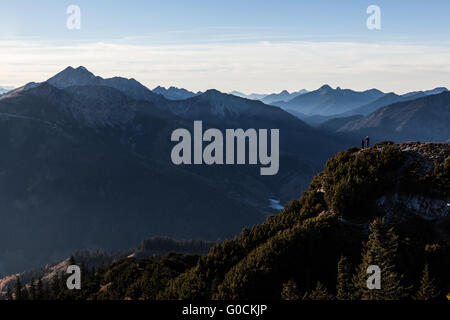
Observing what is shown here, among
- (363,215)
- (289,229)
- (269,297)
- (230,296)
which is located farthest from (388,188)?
(230,296)

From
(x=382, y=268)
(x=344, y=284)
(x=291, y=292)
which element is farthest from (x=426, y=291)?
(x=291, y=292)

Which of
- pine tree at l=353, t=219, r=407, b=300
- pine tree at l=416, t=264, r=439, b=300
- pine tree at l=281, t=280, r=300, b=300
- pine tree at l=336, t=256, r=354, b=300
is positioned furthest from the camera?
pine tree at l=336, t=256, r=354, b=300

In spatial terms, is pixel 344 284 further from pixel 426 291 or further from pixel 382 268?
pixel 426 291

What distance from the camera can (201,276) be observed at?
253ft

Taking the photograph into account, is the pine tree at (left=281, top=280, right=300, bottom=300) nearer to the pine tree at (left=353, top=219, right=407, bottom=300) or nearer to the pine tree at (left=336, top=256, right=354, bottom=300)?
the pine tree at (left=336, top=256, right=354, bottom=300)

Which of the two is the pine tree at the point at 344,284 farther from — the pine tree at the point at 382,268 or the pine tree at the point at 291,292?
the pine tree at the point at 291,292

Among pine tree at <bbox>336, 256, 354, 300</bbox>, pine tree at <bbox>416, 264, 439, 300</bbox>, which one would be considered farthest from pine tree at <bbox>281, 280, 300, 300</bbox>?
pine tree at <bbox>416, 264, 439, 300</bbox>

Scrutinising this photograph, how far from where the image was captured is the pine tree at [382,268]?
5850 centimetres

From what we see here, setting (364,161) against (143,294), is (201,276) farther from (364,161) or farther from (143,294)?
(364,161)

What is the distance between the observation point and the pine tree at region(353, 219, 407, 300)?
58500mm

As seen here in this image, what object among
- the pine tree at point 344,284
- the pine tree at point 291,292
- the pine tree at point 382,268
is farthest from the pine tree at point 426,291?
the pine tree at point 291,292

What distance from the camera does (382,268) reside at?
62.0 meters
